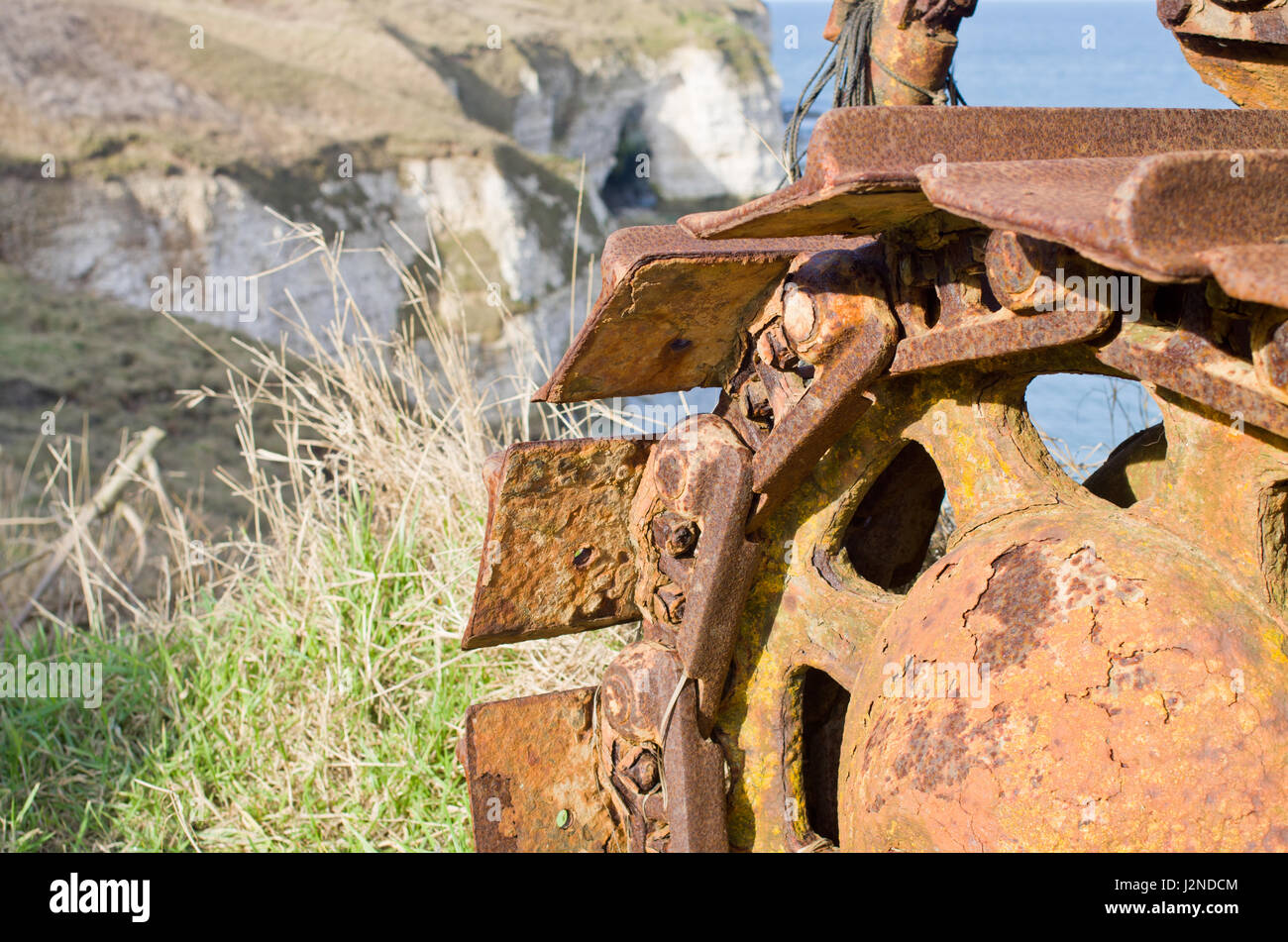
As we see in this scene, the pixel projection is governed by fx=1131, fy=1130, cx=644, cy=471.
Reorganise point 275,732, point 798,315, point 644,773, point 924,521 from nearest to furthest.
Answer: point 798,315
point 644,773
point 924,521
point 275,732

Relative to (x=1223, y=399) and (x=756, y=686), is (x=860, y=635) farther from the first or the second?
(x=1223, y=399)

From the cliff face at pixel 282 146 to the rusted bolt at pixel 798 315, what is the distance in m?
11.1

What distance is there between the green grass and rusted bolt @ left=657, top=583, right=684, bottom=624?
3.87ft

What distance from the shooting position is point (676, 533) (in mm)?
2006

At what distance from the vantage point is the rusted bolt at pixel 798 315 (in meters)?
1.78

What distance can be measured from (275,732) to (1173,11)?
2805 millimetres

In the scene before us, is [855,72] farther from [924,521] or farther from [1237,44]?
[924,521]

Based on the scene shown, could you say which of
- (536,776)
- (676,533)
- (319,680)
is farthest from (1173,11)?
(319,680)

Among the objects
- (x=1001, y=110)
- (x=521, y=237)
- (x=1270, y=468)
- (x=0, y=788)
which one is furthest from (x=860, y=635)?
(x=521, y=237)

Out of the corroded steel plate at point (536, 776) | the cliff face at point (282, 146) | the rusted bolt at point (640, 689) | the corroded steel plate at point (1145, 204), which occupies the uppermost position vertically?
the cliff face at point (282, 146)

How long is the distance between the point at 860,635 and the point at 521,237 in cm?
1932

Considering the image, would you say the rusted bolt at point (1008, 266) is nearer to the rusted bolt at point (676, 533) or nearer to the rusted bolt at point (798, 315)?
the rusted bolt at point (798, 315)

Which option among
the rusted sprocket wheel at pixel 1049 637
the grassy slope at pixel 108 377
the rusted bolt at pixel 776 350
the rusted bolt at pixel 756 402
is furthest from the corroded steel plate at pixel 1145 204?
the grassy slope at pixel 108 377

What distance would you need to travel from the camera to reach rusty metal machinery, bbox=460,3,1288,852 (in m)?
1.35
